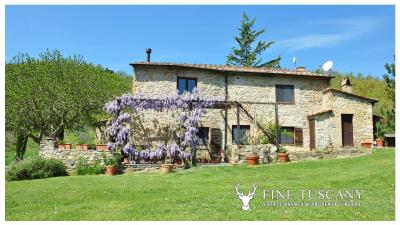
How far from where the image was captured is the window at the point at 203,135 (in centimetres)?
1739

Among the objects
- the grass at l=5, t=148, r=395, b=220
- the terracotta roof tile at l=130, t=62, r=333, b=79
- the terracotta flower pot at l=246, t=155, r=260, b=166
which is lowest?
the grass at l=5, t=148, r=395, b=220

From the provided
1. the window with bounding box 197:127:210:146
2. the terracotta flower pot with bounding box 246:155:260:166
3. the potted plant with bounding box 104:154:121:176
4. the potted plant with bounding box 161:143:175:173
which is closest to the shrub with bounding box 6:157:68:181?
the potted plant with bounding box 104:154:121:176

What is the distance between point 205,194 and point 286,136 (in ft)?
33.8

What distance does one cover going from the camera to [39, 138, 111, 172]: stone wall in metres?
14.6

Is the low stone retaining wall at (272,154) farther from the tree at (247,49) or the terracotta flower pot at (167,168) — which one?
the tree at (247,49)

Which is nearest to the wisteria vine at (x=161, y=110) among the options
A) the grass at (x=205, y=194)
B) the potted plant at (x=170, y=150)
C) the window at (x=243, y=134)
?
the potted plant at (x=170, y=150)

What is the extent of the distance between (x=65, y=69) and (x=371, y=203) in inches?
601

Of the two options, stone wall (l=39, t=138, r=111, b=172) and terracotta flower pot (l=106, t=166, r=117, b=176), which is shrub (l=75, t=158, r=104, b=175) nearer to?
stone wall (l=39, t=138, r=111, b=172)

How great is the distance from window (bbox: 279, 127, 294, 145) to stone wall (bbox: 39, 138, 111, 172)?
7535 mm

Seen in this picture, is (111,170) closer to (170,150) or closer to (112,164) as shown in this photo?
(112,164)

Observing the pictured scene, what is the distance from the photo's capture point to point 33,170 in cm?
1349

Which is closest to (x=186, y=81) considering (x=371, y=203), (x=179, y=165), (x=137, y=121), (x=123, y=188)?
(x=137, y=121)

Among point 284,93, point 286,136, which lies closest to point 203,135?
point 286,136

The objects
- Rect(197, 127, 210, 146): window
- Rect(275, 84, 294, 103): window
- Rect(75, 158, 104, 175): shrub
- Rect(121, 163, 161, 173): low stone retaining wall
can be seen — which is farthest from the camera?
Rect(275, 84, 294, 103): window
